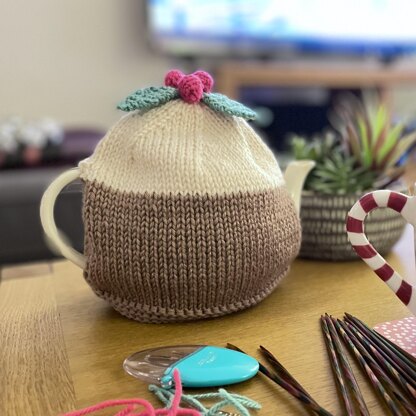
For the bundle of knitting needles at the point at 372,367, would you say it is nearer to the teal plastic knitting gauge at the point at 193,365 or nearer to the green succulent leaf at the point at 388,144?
the teal plastic knitting gauge at the point at 193,365

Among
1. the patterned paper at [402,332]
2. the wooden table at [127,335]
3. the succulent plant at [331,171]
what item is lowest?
the wooden table at [127,335]

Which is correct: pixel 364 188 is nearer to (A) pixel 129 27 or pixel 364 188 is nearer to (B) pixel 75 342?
(B) pixel 75 342

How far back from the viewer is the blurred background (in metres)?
1.67

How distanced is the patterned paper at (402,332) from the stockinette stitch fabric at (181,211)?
3.5 inches

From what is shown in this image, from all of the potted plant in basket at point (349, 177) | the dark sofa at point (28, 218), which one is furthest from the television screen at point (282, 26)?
the potted plant in basket at point (349, 177)

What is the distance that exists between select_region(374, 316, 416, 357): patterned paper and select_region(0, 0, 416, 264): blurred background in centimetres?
121

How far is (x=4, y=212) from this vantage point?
3.22ft

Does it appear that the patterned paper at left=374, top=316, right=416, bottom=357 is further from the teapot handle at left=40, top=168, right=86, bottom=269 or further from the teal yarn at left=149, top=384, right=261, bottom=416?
the teapot handle at left=40, top=168, right=86, bottom=269

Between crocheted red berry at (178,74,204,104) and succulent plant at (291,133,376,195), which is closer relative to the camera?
crocheted red berry at (178,74,204,104)

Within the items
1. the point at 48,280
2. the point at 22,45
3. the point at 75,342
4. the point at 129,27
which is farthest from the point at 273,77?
the point at 75,342

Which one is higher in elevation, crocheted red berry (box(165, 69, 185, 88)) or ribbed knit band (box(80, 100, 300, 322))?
crocheted red berry (box(165, 69, 185, 88))

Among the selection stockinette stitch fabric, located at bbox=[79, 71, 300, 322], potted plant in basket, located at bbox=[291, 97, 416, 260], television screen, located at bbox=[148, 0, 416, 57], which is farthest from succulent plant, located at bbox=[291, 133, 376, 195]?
television screen, located at bbox=[148, 0, 416, 57]

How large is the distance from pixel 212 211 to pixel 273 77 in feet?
4.51

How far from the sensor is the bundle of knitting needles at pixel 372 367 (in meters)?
0.30
